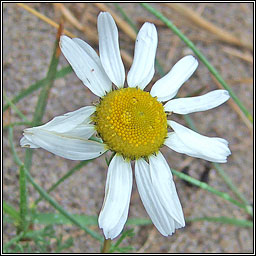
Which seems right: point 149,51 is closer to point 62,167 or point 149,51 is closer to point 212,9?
point 62,167

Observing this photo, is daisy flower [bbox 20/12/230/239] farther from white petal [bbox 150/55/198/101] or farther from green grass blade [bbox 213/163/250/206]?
green grass blade [bbox 213/163/250/206]

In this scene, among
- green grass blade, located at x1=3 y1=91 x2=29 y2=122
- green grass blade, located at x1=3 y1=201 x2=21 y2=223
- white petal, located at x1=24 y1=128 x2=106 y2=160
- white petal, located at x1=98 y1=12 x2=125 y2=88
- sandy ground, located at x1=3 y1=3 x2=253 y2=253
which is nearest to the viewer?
white petal, located at x1=24 y1=128 x2=106 y2=160

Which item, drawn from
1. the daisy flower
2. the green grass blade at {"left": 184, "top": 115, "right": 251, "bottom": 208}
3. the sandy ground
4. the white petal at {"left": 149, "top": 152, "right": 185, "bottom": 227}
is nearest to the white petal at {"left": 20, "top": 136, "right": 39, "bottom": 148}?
the daisy flower

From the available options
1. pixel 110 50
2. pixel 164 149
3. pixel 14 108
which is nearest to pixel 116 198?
pixel 110 50

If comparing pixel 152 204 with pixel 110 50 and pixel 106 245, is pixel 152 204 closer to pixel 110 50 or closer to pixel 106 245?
pixel 106 245

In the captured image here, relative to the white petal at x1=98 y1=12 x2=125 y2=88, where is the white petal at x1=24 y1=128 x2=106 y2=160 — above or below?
below

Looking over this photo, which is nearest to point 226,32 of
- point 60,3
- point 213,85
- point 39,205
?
point 213,85
